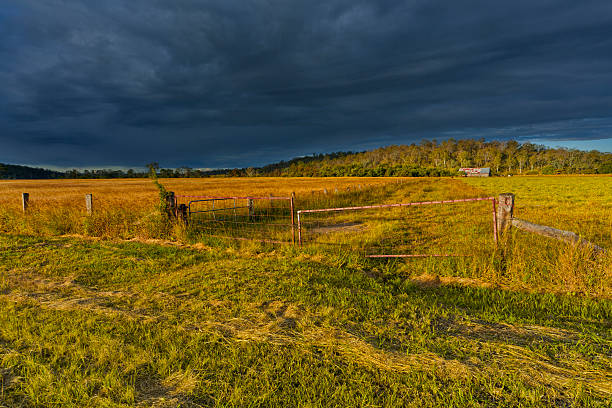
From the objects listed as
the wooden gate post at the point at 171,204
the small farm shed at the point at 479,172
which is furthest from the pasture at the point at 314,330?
the small farm shed at the point at 479,172

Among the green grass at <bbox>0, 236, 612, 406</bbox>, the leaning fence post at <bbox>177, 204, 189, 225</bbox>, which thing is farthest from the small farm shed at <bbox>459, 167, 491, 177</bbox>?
the green grass at <bbox>0, 236, 612, 406</bbox>

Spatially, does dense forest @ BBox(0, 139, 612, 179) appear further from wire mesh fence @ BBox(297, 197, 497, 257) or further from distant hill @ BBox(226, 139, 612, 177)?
wire mesh fence @ BBox(297, 197, 497, 257)

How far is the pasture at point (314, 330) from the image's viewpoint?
9.01 feet

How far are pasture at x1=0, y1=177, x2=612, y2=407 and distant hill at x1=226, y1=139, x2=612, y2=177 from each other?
117693 mm

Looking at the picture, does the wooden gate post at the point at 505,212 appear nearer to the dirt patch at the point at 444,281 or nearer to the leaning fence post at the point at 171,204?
the dirt patch at the point at 444,281

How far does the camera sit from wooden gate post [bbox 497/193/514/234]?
620 centimetres

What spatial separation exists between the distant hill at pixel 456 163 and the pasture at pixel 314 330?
117693 millimetres

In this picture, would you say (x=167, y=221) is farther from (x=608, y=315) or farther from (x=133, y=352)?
(x=608, y=315)

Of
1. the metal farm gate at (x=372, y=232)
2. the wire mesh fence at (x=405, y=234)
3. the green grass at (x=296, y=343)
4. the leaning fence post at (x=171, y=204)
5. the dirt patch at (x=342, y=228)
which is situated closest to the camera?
the green grass at (x=296, y=343)

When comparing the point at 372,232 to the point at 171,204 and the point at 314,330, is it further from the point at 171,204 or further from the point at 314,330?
the point at 171,204

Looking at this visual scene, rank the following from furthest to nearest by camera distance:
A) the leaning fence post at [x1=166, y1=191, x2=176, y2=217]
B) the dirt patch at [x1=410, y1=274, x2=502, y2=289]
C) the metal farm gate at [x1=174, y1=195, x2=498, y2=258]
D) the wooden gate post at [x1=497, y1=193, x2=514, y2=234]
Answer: the leaning fence post at [x1=166, y1=191, x2=176, y2=217]
the metal farm gate at [x1=174, y1=195, x2=498, y2=258]
the wooden gate post at [x1=497, y1=193, x2=514, y2=234]
the dirt patch at [x1=410, y1=274, x2=502, y2=289]

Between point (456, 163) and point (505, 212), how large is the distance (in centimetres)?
20189

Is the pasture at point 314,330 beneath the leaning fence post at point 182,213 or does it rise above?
beneath

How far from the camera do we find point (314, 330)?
12.4ft
